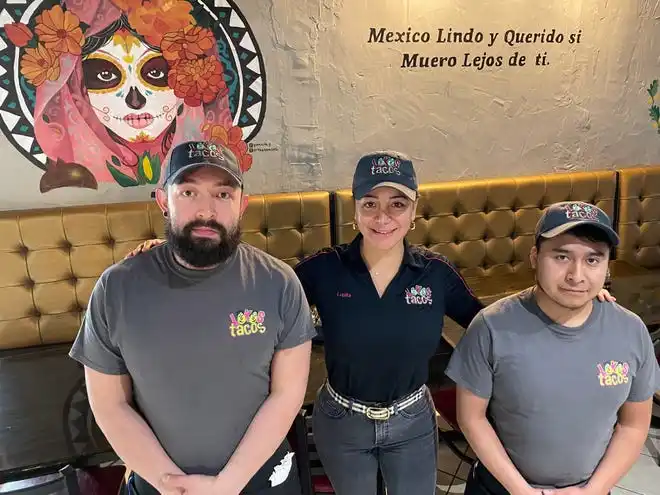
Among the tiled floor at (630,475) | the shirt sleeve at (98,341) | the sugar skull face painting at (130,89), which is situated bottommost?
the tiled floor at (630,475)

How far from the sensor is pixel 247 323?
4.39ft

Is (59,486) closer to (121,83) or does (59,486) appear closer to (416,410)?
(416,410)

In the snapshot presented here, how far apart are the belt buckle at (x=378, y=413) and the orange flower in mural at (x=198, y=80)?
1.79 m

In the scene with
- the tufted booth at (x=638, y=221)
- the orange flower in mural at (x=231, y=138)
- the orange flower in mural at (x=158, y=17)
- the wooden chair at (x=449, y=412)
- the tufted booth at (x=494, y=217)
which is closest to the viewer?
the wooden chair at (x=449, y=412)

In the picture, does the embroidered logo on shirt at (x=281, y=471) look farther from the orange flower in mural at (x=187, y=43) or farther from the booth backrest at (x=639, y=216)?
the booth backrest at (x=639, y=216)

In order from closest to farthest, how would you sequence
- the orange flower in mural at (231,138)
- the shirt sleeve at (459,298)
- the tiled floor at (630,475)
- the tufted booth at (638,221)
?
the shirt sleeve at (459,298) → the tiled floor at (630,475) → the orange flower in mural at (231,138) → the tufted booth at (638,221)

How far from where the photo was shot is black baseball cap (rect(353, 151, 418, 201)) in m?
1.55

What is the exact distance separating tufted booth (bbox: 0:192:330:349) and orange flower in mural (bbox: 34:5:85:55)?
72 cm

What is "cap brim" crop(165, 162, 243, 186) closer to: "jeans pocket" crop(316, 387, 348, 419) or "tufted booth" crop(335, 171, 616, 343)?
"jeans pocket" crop(316, 387, 348, 419)

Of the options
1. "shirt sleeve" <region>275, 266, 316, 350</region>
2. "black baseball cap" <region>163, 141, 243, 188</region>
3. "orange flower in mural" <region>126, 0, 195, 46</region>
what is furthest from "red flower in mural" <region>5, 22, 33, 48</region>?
"shirt sleeve" <region>275, 266, 316, 350</region>

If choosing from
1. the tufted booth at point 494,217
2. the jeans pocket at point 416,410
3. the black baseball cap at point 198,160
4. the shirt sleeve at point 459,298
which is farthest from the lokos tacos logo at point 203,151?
the tufted booth at point 494,217

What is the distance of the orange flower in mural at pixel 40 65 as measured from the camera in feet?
8.09

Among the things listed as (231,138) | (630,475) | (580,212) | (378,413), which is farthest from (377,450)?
(231,138)

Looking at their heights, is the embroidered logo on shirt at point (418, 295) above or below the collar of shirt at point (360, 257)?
below
